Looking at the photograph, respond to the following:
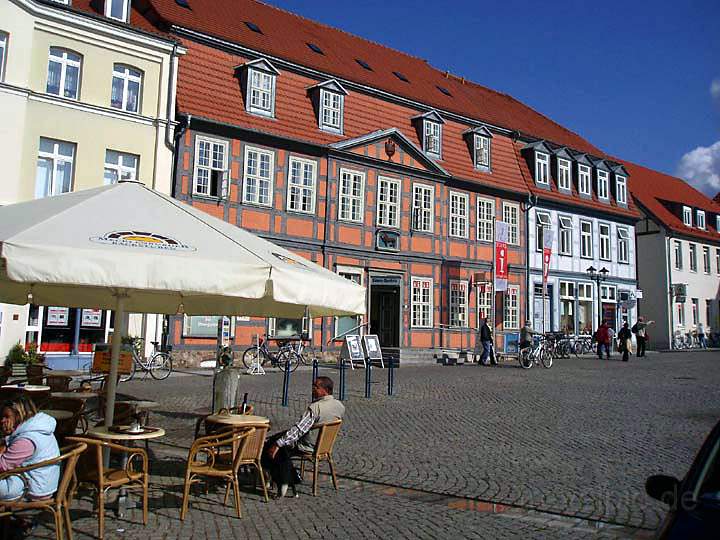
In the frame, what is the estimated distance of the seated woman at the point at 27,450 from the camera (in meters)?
4.77

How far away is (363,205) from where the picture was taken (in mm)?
25672

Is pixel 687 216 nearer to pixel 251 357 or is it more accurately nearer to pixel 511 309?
pixel 511 309

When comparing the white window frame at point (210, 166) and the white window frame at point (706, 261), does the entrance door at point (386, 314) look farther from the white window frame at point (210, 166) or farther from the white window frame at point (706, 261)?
the white window frame at point (706, 261)

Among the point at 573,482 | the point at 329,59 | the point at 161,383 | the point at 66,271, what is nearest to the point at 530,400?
the point at 573,482

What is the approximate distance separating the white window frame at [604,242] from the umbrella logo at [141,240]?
107ft

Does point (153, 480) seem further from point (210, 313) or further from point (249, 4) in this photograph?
point (249, 4)

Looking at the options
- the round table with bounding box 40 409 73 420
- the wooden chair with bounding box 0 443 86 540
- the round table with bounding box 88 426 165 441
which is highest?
the round table with bounding box 40 409 73 420

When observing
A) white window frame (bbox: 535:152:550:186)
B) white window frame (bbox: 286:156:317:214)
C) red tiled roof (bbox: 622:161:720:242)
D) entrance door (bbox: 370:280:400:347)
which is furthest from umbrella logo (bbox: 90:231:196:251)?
red tiled roof (bbox: 622:161:720:242)

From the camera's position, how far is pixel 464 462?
8.45m

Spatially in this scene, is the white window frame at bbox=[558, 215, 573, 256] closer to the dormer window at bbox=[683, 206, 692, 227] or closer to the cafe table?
the dormer window at bbox=[683, 206, 692, 227]

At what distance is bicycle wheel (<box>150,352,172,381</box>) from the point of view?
60.3ft

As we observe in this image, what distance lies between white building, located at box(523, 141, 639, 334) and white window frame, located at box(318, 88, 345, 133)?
1048 cm

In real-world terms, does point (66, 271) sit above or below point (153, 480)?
above

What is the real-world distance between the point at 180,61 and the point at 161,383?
10.3 m
